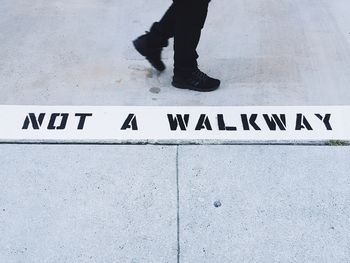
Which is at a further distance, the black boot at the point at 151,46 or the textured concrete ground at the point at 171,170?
the black boot at the point at 151,46

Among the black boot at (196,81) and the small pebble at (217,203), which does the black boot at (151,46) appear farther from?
the small pebble at (217,203)

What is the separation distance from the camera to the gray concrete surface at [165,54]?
3.33 m

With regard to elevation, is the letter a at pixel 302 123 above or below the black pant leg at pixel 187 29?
below

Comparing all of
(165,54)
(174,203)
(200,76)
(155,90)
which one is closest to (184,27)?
(200,76)

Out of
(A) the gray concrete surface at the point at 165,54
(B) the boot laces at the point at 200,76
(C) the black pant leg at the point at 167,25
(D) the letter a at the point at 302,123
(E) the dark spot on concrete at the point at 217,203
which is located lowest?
(A) the gray concrete surface at the point at 165,54

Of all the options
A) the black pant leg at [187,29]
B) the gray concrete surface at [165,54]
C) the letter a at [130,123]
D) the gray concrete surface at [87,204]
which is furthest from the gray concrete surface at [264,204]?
the black pant leg at [187,29]

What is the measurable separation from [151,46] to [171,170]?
1.16 m

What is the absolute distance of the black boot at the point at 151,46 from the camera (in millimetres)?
3381

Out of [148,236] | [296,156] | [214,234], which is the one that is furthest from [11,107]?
[296,156]

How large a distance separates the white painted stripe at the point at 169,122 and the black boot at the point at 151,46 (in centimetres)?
52

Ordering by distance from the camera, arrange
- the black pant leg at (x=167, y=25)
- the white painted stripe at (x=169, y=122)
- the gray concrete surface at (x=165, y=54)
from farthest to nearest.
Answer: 1. the gray concrete surface at (x=165, y=54)
2. the black pant leg at (x=167, y=25)
3. the white painted stripe at (x=169, y=122)

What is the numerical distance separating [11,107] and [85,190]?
3.39 feet

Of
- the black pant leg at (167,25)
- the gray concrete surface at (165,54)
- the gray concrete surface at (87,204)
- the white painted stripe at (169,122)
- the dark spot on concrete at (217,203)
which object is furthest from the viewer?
the gray concrete surface at (165,54)

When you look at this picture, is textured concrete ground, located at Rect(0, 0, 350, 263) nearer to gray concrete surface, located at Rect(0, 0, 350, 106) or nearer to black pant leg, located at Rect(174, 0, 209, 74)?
gray concrete surface, located at Rect(0, 0, 350, 106)
